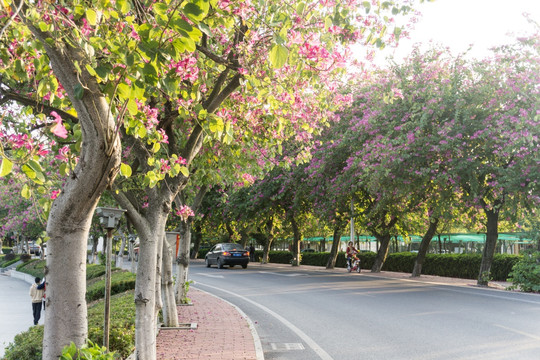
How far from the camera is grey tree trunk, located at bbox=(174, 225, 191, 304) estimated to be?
13984 mm

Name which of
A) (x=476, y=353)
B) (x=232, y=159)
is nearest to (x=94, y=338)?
(x=232, y=159)

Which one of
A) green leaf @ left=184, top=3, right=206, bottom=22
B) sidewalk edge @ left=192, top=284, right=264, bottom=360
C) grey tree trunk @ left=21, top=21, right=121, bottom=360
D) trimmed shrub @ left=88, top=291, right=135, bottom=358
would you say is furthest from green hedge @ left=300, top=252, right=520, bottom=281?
green leaf @ left=184, top=3, right=206, bottom=22

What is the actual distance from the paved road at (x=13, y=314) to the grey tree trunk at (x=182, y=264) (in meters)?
4.50

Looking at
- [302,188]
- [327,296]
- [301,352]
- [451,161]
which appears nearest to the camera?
[301,352]

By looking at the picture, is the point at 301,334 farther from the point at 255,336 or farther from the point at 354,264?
the point at 354,264

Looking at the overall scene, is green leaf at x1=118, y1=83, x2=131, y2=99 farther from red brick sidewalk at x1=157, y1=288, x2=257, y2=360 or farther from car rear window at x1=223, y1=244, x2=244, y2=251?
car rear window at x1=223, y1=244, x2=244, y2=251

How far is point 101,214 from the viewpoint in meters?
7.79

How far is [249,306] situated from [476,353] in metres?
7.60

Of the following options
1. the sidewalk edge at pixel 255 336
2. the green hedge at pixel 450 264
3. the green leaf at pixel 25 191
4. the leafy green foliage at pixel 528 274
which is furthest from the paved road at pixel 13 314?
the green hedge at pixel 450 264

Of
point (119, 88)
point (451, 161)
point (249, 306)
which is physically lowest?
point (249, 306)

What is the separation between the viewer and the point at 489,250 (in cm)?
1945

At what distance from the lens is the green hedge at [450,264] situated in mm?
22797

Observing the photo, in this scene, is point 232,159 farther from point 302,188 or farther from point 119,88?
point 302,188

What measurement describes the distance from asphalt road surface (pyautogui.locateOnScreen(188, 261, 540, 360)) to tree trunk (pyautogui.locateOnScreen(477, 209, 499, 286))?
1999 millimetres
